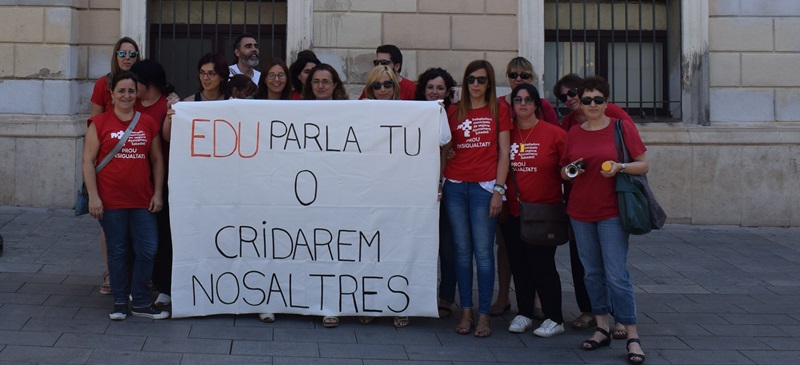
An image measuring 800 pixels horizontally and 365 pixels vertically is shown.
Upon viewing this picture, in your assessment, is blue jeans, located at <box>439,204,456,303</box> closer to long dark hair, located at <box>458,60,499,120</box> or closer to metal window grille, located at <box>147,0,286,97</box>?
long dark hair, located at <box>458,60,499,120</box>

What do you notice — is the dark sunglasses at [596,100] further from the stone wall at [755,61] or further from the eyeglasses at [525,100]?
the stone wall at [755,61]

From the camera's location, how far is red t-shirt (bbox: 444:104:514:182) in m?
5.99

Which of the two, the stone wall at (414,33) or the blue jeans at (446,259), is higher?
the stone wall at (414,33)

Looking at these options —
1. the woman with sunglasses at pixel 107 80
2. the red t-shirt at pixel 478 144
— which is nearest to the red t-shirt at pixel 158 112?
the woman with sunglasses at pixel 107 80

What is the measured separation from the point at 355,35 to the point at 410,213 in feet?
16.7

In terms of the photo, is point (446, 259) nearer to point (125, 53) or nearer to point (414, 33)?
point (125, 53)

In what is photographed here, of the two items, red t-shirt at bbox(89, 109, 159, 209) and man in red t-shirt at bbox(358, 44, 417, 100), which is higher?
man in red t-shirt at bbox(358, 44, 417, 100)

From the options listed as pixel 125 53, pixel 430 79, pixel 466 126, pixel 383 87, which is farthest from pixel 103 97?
pixel 466 126

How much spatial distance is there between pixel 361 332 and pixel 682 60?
663 centimetres

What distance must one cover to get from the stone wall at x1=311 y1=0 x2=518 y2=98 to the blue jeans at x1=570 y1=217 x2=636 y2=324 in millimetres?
5234

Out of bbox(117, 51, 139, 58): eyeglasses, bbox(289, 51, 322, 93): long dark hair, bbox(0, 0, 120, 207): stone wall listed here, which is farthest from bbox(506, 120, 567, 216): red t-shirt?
bbox(0, 0, 120, 207): stone wall

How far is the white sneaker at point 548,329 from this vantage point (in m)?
6.06

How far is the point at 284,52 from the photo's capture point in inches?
445

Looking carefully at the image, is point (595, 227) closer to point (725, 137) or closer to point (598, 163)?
point (598, 163)
